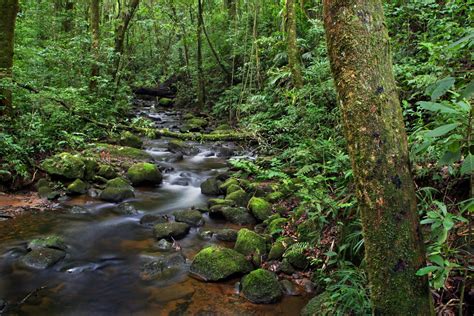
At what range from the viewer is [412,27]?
8.35 metres

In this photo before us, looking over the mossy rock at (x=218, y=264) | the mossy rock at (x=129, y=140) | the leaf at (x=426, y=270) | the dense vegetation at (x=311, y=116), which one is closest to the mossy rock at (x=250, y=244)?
the mossy rock at (x=218, y=264)

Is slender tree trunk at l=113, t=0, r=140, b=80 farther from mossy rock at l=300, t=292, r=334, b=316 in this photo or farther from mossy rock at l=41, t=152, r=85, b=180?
mossy rock at l=300, t=292, r=334, b=316

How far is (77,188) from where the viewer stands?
7.78 metres

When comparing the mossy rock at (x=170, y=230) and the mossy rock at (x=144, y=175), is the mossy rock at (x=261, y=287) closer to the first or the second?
the mossy rock at (x=170, y=230)

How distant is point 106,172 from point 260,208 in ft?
13.9

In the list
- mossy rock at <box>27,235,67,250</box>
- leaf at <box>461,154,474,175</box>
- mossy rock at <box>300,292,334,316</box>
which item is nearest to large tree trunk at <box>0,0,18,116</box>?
mossy rock at <box>27,235,67,250</box>

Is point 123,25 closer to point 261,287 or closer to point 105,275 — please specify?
point 105,275

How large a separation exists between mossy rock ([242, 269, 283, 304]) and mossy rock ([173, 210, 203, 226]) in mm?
2277

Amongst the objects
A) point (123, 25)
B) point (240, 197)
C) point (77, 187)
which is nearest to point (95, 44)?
point (123, 25)

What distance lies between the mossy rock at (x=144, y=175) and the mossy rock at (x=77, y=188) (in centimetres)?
121

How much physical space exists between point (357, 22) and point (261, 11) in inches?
666

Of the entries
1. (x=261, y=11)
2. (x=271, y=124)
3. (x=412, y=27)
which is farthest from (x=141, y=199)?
(x=261, y=11)

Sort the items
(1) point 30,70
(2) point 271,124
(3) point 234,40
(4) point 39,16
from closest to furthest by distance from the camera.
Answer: (2) point 271,124, (1) point 30,70, (4) point 39,16, (3) point 234,40

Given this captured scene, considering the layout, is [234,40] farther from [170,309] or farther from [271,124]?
[170,309]
